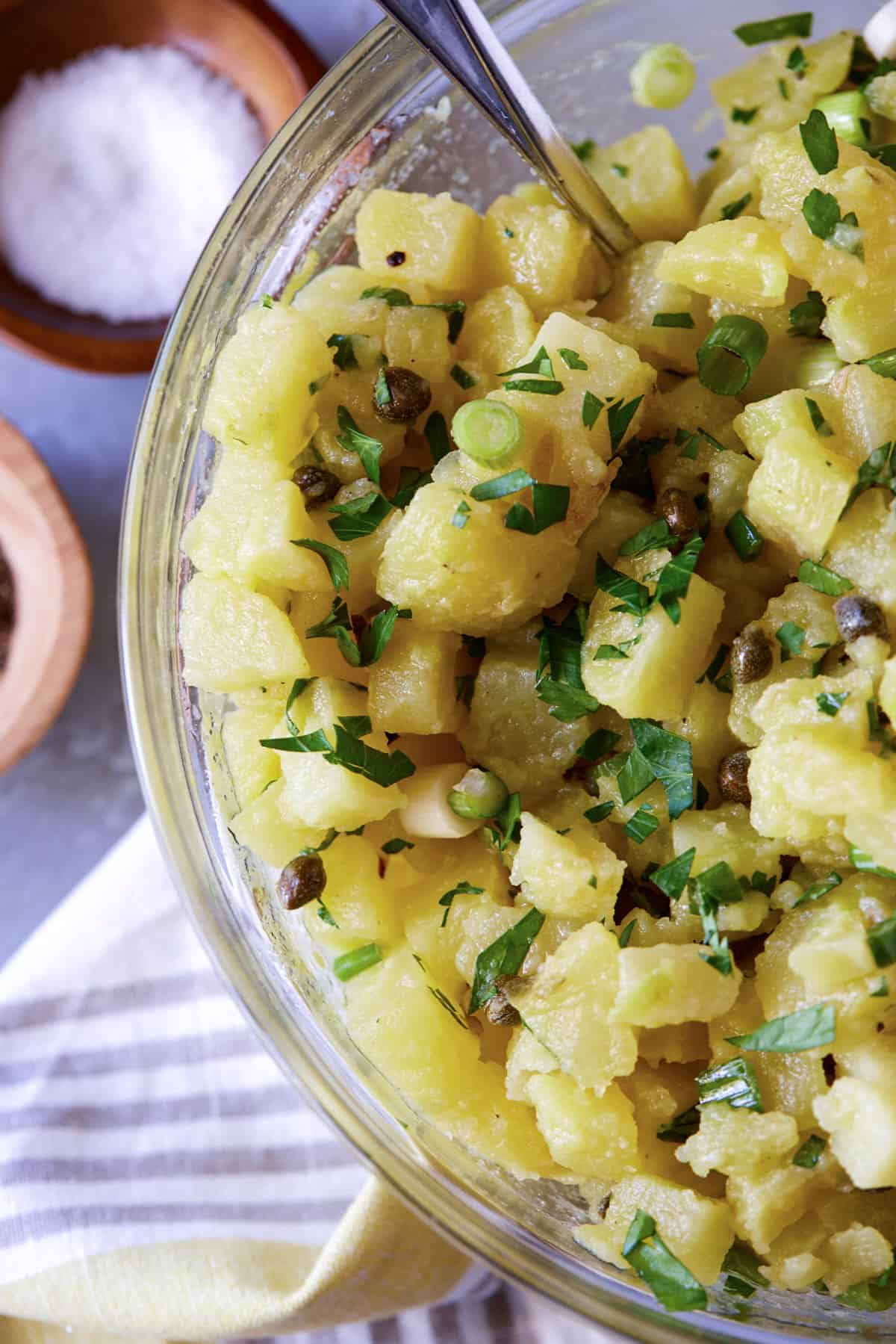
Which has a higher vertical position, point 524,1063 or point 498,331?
point 498,331

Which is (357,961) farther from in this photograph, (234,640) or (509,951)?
(234,640)

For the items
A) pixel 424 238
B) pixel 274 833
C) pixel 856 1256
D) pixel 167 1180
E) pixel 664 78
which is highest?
pixel 424 238

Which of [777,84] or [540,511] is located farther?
[777,84]

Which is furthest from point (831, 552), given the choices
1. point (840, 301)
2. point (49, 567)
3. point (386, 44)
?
point (49, 567)

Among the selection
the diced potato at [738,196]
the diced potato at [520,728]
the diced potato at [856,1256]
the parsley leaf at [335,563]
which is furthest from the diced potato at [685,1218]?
the diced potato at [738,196]

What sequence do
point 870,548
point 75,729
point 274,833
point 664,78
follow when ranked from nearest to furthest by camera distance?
1. point 870,548
2. point 274,833
3. point 664,78
4. point 75,729

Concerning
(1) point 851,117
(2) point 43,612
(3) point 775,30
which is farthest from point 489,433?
Result: (2) point 43,612

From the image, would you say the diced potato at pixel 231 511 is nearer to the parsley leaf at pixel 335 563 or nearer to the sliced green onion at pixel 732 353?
the parsley leaf at pixel 335 563
